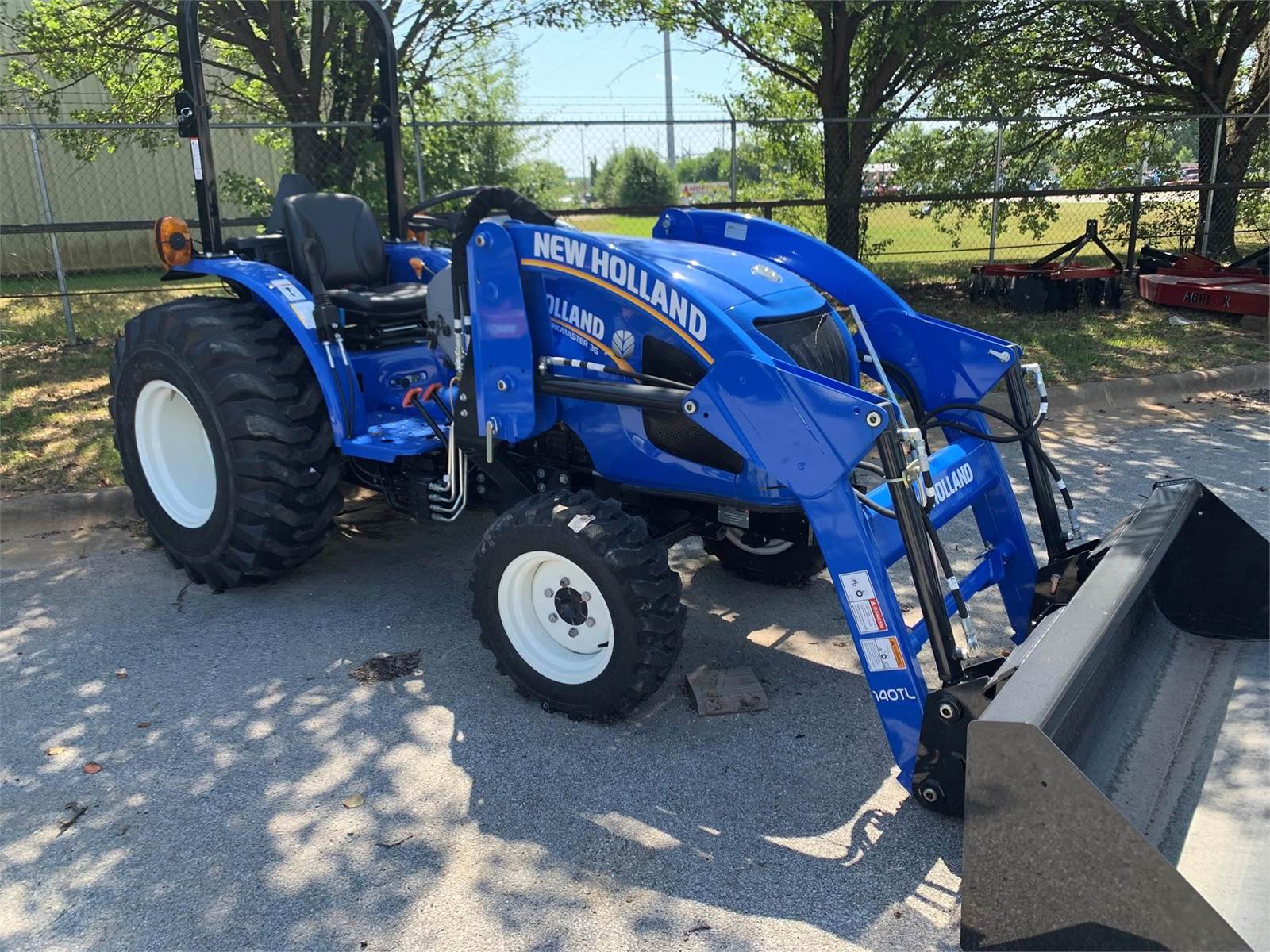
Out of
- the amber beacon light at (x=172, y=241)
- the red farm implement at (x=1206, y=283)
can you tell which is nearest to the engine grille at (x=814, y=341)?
the amber beacon light at (x=172, y=241)

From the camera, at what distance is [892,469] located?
2799mm

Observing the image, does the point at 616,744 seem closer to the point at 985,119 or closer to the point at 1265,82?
the point at 985,119

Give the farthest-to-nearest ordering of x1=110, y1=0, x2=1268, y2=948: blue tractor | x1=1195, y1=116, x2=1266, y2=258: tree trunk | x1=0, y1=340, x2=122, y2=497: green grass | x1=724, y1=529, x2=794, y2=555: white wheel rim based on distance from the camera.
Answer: x1=1195, y1=116, x2=1266, y2=258: tree trunk, x1=0, y1=340, x2=122, y2=497: green grass, x1=724, y1=529, x2=794, y2=555: white wheel rim, x1=110, y1=0, x2=1268, y2=948: blue tractor

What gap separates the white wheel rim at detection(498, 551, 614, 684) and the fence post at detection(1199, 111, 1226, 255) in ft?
41.3

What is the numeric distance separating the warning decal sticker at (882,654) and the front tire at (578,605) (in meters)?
0.66

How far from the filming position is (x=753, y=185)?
482 inches

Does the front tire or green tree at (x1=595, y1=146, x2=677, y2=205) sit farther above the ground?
green tree at (x1=595, y1=146, x2=677, y2=205)

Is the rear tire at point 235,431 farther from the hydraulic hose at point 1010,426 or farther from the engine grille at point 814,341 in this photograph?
the hydraulic hose at point 1010,426

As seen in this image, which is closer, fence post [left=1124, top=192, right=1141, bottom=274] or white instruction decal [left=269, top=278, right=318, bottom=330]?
white instruction decal [left=269, top=278, right=318, bottom=330]

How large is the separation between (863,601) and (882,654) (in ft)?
0.49

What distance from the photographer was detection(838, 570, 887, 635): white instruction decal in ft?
9.28

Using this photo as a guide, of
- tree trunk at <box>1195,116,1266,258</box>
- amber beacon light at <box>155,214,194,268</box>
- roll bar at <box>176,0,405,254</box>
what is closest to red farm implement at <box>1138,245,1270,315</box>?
tree trunk at <box>1195,116,1266,258</box>

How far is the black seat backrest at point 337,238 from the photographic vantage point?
475 cm

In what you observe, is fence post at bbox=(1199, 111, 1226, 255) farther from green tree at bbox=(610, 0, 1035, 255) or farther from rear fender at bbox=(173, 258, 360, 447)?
rear fender at bbox=(173, 258, 360, 447)
